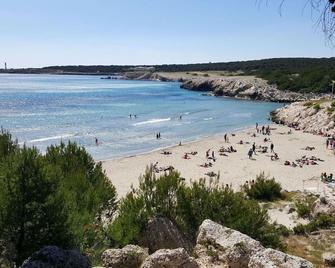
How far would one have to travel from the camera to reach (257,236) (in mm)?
20250

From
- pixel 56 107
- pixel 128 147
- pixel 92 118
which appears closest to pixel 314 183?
pixel 128 147

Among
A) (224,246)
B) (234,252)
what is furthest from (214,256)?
(234,252)

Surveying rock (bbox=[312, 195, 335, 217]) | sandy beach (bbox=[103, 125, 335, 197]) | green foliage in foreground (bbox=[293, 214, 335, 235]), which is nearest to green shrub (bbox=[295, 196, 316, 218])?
rock (bbox=[312, 195, 335, 217])

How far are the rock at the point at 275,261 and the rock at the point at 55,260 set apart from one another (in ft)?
13.0

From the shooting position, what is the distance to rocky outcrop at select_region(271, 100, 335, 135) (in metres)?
73.6

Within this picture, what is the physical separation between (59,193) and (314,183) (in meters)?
30.3

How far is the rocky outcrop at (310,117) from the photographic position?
7364 centimetres

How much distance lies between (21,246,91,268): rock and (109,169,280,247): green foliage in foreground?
9135 mm

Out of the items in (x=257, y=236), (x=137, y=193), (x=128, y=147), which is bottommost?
(x=128, y=147)

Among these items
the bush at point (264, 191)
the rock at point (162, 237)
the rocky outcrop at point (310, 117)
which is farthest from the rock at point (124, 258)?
the rocky outcrop at point (310, 117)

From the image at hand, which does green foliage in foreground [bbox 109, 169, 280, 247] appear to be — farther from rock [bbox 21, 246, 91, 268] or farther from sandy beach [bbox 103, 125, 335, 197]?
sandy beach [bbox 103, 125, 335, 197]

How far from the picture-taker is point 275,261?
1076 cm

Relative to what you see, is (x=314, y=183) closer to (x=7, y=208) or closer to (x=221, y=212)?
(x=221, y=212)

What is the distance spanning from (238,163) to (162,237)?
1361 inches
